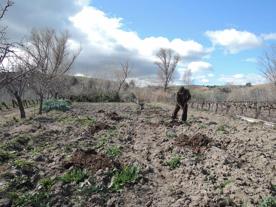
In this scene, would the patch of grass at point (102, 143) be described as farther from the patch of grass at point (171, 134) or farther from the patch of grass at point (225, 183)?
the patch of grass at point (225, 183)

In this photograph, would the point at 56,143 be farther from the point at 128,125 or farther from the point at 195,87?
the point at 195,87

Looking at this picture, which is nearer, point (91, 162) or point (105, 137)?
point (91, 162)

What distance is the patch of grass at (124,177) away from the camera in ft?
24.8

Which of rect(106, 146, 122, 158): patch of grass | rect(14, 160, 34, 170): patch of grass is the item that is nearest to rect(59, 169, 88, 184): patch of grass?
rect(14, 160, 34, 170): patch of grass

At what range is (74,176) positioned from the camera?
8.06 meters

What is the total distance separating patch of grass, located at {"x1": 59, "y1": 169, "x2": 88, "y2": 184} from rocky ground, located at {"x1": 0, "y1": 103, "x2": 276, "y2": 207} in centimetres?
2

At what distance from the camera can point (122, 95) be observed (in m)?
51.3

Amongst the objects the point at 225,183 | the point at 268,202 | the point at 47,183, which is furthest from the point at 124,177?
the point at 268,202

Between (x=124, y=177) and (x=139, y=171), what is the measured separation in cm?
49

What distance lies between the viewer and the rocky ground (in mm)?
6934

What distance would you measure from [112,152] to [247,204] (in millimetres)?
4601

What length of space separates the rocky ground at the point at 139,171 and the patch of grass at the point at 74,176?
0.02 m

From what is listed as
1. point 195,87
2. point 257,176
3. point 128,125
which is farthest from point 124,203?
point 195,87

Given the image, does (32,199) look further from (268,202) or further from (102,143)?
(102,143)
